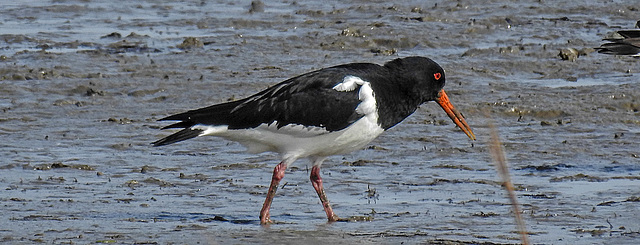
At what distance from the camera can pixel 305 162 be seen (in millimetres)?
8320

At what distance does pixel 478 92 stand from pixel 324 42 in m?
2.46

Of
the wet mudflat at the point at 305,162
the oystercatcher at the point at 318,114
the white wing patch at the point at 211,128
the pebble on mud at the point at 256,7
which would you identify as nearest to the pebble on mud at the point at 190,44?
the wet mudflat at the point at 305,162

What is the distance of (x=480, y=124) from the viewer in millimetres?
9648

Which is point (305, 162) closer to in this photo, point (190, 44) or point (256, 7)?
point (190, 44)

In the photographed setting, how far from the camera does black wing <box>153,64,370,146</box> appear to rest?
6742mm

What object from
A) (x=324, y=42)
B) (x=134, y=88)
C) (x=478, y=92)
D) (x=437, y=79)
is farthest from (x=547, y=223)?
(x=324, y=42)

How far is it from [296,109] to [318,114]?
137 mm

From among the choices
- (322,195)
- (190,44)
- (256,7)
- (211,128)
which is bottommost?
(256,7)

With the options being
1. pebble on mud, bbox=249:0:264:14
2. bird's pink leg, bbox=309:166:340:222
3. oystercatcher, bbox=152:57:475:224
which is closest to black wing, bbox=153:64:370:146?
oystercatcher, bbox=152:57:475:224

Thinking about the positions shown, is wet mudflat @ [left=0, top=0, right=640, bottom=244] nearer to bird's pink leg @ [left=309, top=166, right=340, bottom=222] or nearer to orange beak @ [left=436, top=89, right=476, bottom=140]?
bird's pink leg @ [left=309, top=166, right=340, bottom=222]

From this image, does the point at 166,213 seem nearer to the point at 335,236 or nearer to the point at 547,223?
the point at 335,236

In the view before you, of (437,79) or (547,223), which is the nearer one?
(547,223)

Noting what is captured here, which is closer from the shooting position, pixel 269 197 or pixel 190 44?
pixel 269 197

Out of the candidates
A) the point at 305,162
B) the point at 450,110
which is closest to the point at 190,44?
the point at 305,162
